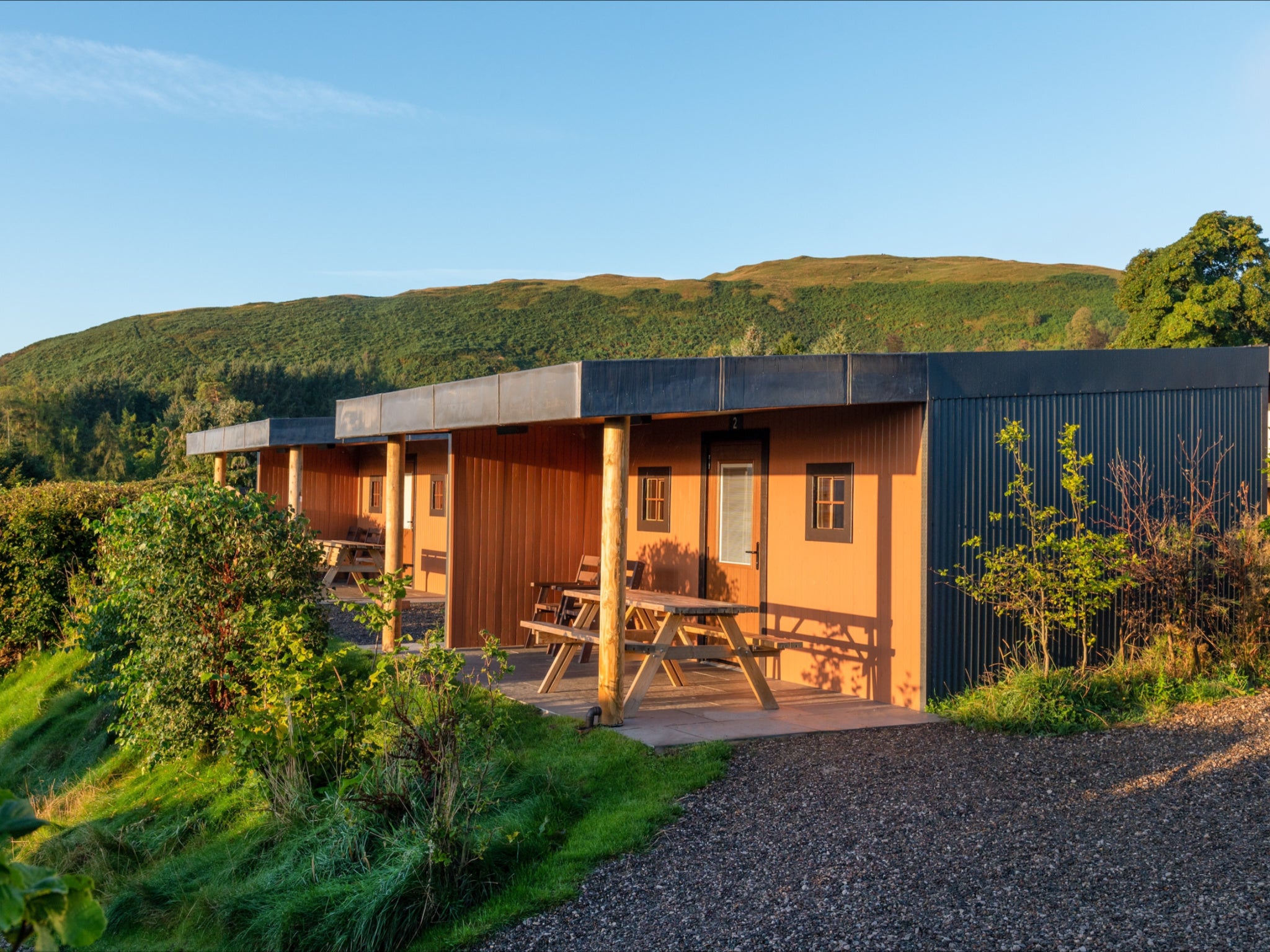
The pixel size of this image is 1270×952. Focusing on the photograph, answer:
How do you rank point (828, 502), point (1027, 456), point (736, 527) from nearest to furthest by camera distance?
point (1027, 456) → point (828, 502) → point (736, 527)

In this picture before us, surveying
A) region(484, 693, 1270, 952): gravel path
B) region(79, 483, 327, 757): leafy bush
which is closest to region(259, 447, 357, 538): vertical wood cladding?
region(79, 483, 327, 757): leafy bush

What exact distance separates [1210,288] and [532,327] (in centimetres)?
4840

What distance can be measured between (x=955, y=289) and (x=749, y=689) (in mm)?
72990

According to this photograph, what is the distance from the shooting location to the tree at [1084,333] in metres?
56.2

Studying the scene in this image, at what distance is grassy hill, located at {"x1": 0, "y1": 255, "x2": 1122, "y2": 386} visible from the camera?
2591 inches

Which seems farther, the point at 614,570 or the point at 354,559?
the point at 354,559

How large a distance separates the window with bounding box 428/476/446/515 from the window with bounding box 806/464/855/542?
799cm

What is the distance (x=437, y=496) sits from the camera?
16.5 metres

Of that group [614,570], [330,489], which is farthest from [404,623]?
[330,489]

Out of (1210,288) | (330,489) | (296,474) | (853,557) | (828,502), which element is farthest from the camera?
(1210,288)

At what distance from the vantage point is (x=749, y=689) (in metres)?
8.95

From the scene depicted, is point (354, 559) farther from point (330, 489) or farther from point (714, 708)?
point (714, 708)

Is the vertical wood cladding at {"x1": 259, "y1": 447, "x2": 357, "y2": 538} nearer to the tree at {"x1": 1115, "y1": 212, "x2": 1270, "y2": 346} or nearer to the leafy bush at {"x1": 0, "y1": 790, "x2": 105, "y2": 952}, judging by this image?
the leafy bush at {"x1": 0, "y1": 790, "x2": 105, "y2": 952}

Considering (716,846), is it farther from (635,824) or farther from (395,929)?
(395,929)
